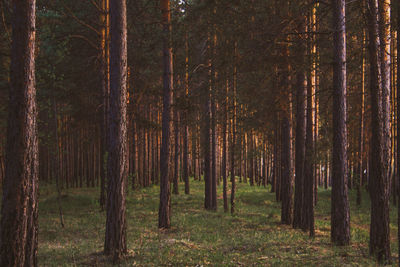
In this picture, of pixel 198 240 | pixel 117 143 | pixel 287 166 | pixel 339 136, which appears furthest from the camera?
pixel 287 166

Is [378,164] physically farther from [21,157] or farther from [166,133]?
[21,157]

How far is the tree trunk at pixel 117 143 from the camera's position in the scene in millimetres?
8523

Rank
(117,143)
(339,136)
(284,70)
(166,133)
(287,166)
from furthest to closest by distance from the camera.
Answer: (287,166) < (284,70) < (166,133) < (339,136) < (117,143)

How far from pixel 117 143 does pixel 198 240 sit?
16.2 feet

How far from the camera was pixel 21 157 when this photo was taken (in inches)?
233

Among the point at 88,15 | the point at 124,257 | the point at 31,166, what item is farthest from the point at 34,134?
the point at 88,15

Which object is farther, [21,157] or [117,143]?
[117,143]

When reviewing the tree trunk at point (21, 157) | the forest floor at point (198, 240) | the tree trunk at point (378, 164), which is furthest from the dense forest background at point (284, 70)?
the forest floor at point (198, 240)

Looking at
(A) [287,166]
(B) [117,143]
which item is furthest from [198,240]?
(A) [287,166]

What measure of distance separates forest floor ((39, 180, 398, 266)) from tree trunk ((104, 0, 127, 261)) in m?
0.65

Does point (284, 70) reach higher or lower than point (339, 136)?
higher

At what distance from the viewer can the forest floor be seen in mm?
8594

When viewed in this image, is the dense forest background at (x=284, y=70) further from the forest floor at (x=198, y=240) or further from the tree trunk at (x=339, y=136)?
the forest floor at (x=198, y=240)

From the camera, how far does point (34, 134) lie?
6.11 meters
